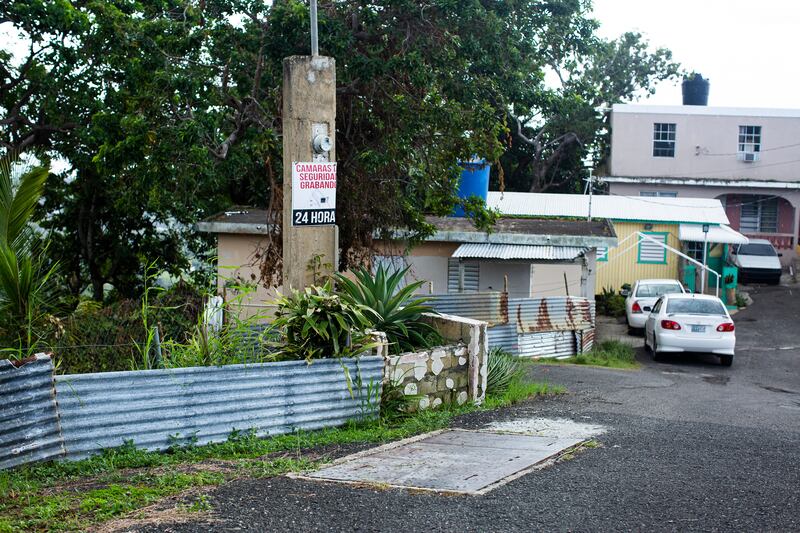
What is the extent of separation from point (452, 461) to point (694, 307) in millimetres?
14472

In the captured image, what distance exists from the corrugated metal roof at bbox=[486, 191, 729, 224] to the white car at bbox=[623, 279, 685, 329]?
Result: 7.25 meters

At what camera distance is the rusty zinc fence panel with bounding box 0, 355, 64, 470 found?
6.86 meters

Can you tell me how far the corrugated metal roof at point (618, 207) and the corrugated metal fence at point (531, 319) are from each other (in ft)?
40.5

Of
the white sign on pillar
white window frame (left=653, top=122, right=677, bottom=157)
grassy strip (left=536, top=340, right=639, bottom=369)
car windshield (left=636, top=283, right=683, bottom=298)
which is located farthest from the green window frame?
the white sign on pillar

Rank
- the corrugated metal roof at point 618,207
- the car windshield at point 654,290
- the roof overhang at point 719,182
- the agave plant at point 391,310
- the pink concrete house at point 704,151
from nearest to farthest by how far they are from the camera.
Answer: the agave plant at point 391,310
the car windshield at point 654,290
the corrugated metal roof at point 618,207
the roof overhang at point 719,182
the pink concrete house at point 704,151

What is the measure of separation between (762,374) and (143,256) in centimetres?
1604

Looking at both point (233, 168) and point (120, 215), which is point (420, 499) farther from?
point (120, 215)

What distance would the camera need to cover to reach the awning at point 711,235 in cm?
→ 3206

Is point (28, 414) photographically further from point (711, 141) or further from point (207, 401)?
point (711, 141)

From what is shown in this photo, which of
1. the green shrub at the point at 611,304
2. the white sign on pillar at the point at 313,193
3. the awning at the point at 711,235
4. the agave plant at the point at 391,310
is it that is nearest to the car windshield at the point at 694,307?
the green shrub at the point at 611,304

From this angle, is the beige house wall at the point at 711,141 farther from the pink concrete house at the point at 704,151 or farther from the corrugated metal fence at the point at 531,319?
the corrugated metal fence at the point at 531,319

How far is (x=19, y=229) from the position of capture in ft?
29.4

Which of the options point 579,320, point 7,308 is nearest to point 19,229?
point 7,308

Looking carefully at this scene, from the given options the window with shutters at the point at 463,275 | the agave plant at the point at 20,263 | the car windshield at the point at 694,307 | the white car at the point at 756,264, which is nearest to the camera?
the agave plant at the point at 20,263
